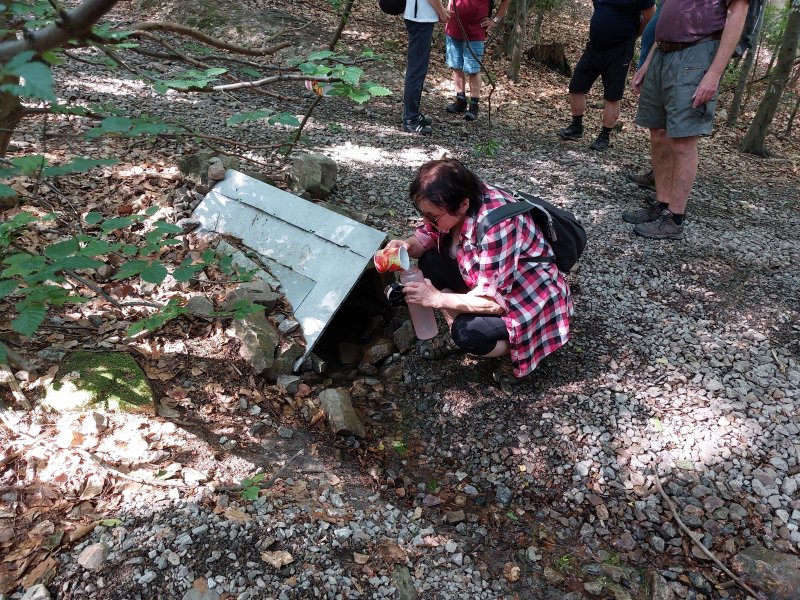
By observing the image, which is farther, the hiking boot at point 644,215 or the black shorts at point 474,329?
the hiking boot at point 644,215

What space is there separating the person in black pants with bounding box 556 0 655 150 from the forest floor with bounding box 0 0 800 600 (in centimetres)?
188

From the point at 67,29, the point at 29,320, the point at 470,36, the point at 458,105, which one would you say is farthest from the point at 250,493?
the point at 458,105

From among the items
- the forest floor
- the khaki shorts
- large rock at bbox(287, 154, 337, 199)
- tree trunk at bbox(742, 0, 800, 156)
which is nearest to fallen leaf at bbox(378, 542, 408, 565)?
the forest floor

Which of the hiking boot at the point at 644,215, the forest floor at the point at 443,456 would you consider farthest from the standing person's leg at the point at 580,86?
the forest floor at the point at 443,456

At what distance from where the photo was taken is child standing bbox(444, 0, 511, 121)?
566cm

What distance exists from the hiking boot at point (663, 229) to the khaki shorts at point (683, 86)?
26.3 inches

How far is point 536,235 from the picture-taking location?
2684 millimetres

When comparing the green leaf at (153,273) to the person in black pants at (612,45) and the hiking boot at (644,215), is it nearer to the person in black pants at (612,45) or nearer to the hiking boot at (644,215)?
the hiking boot at (644,215)

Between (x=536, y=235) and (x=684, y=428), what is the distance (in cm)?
115

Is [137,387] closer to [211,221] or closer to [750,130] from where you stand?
[211,221]

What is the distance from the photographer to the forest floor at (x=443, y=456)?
2.04 metres

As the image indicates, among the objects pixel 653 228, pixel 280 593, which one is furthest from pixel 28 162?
pixel 653 228

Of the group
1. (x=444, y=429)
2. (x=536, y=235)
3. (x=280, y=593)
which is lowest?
(x=444, y=429)

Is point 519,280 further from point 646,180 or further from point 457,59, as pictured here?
point 457,59
